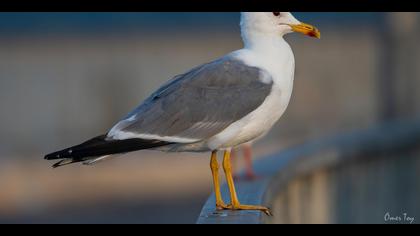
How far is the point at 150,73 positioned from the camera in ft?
80.4

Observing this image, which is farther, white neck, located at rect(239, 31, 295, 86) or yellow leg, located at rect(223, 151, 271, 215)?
white neck, located at rect(239, 31, 295, 86)

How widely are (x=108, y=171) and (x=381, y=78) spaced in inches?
274

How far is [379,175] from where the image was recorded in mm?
7488

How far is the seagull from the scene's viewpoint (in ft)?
18.3

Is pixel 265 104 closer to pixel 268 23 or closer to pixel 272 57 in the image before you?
pixel 272 57

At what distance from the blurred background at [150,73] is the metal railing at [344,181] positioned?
13.3 metres

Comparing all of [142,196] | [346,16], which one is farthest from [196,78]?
[346,16]

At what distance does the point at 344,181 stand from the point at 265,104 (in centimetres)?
158

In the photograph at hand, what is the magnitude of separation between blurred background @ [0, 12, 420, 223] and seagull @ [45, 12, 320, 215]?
15.3 meters

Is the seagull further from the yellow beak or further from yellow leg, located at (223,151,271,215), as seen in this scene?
the yellow beak

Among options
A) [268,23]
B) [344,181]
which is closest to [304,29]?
[268,23]

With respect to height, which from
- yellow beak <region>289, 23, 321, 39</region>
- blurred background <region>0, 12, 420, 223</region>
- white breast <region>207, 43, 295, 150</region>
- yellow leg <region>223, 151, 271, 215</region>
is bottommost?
yellow leg <region>223, 151, 271, 215</region>

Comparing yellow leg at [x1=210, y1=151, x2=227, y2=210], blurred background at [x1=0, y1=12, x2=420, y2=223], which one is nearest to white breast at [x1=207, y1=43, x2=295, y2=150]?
yellow leg at [x1=210, y1=151, x2=227, y2=210]
